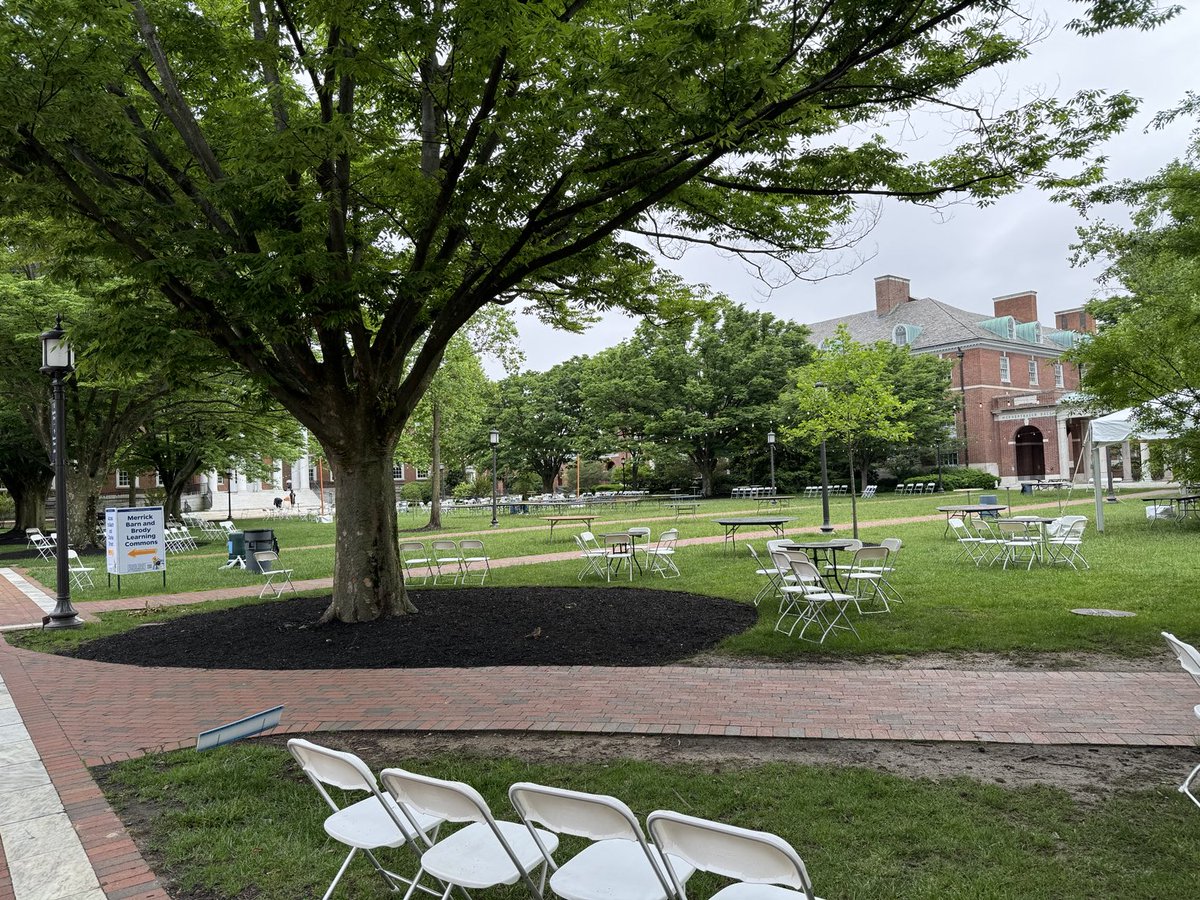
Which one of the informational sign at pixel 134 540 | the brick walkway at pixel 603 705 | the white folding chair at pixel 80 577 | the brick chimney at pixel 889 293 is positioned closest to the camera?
the brick walkway at pixel 603 705

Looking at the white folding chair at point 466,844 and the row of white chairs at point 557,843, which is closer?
the row of white chairs at point 557,843

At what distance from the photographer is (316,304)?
795 cm

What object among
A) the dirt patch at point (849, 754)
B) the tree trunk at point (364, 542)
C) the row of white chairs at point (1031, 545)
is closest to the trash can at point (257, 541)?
the tree trunk at point (364, 542)

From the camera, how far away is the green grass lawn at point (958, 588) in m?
7.84

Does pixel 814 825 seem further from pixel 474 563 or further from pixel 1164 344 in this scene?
pixel 474 563

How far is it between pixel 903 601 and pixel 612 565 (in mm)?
5742

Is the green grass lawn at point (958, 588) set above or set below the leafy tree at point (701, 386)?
below

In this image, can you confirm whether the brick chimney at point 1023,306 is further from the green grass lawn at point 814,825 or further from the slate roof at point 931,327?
the green grass lawn at point 814,825

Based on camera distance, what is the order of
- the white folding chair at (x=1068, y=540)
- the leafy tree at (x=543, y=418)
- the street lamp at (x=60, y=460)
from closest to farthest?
the street lamp at (x=60, y=460) → the white folding chair at (x=1068, y=540) → the leafy tree at (x=543, y=418)

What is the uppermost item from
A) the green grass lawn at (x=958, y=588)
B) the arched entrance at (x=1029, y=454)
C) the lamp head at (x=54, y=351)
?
the lamp head at (x=54, y=351)

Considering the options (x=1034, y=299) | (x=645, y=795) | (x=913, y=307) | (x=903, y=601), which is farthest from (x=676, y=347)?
(x=645, y=795)

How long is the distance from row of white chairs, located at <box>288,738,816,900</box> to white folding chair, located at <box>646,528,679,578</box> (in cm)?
1013

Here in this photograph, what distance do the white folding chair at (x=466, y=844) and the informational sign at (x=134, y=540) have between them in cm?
1188

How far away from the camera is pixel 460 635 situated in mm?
8828
